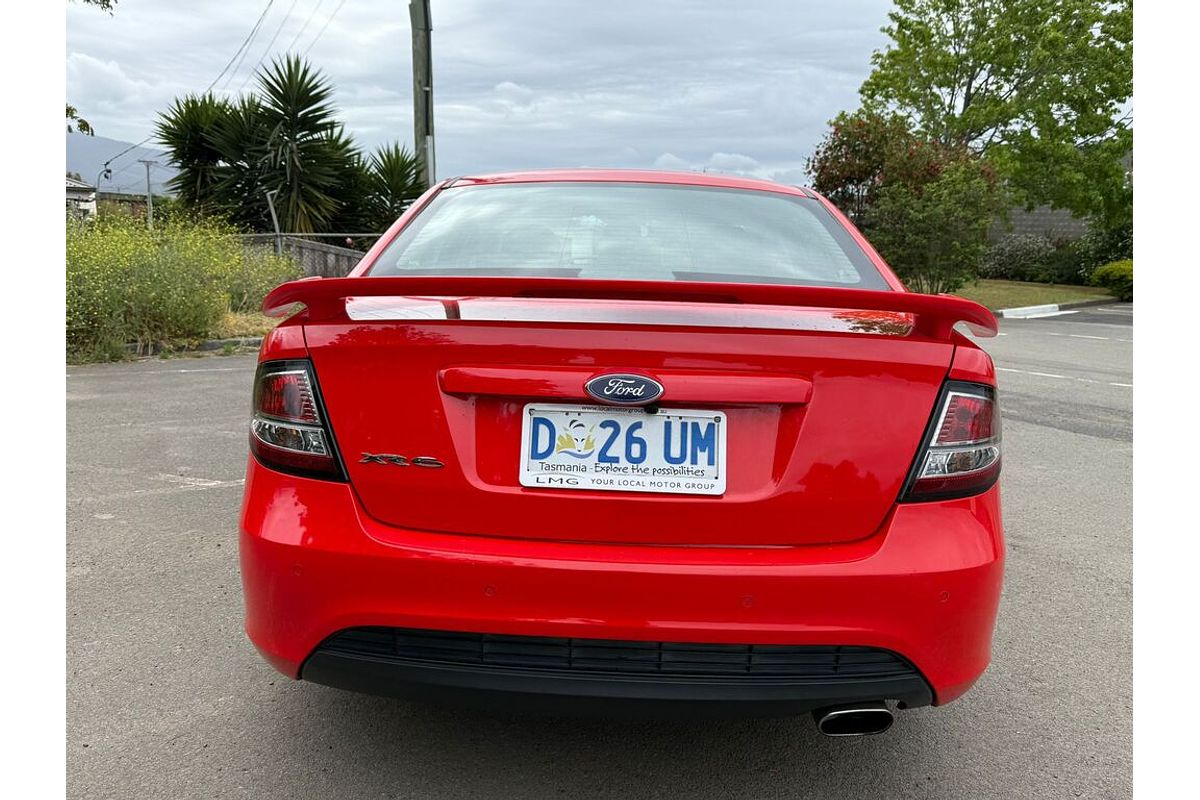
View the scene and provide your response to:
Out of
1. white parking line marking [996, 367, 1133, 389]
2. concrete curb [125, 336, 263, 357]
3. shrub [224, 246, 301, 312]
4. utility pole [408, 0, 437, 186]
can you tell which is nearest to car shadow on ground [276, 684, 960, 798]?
white parking line marking [996, 367, 1133, 389]

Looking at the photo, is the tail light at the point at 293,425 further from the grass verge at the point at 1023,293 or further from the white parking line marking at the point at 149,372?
the grass verge at the point at 1023,293

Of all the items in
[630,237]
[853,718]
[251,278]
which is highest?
[251,278]

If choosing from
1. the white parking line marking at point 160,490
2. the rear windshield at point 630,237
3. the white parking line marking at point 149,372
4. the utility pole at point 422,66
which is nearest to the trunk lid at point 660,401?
the rear windshield at point 630,237

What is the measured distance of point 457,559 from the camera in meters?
1.95

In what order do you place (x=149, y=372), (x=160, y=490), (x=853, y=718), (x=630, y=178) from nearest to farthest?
(x=853, y=718) < (x=630, y=178) < (x=160, y=490) < (x=149, y=372)

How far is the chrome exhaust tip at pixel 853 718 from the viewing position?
6.57 ft

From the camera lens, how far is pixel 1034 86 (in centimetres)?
2706

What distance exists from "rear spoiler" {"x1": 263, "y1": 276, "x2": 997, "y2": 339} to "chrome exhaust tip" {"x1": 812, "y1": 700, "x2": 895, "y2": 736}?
78 cm

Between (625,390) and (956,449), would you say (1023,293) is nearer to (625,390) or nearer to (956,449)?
(956,449)

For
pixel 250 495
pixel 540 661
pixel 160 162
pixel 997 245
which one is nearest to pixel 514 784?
pixel 540 661

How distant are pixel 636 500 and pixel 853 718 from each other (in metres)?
0.64

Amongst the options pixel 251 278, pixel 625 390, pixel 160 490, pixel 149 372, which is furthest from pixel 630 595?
pixel 251 278

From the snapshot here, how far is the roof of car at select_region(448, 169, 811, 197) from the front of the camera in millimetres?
3227

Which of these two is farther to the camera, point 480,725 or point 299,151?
point 299,151
